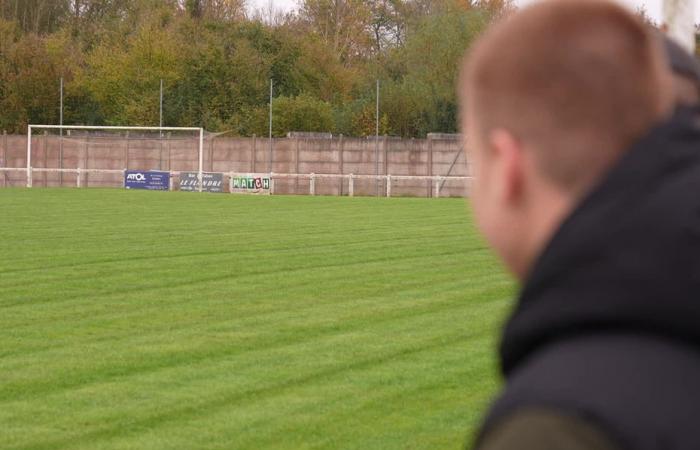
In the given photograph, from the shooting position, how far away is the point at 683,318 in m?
1.41

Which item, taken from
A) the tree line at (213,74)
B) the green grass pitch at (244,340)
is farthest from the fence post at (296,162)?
the green grass pitch at (244,340)

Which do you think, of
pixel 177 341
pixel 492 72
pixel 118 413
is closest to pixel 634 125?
pixel 492 72

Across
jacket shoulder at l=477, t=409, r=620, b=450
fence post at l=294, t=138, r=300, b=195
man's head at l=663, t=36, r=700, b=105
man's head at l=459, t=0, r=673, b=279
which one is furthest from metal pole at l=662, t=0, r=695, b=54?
fence post at l=294, t=138, r=300, b=195

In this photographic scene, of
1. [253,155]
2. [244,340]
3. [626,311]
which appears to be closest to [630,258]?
[626,311]

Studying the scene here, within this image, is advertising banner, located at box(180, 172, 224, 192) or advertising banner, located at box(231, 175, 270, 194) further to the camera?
advertising banner, located at box(180, 172, 224, 192)

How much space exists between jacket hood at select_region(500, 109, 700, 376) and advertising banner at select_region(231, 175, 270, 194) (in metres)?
47.7

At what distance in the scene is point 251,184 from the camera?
49250 millimetres

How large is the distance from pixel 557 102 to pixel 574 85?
25 mm

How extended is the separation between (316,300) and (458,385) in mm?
4859

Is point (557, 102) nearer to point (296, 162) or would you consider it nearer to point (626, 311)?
point (626, 311)

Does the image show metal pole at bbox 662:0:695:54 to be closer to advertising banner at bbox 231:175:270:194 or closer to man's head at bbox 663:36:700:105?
man's head at bbox 663:36:700:105

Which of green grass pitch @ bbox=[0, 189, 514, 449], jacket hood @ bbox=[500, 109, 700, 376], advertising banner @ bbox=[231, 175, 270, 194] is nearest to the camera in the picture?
jacket hood @ bbox=[500, 109, 700, 376]

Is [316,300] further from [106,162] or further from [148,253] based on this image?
[106,162]

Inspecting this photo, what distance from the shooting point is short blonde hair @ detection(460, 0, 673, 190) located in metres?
1.52
